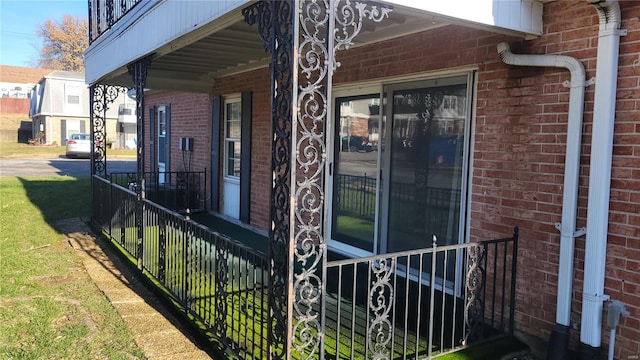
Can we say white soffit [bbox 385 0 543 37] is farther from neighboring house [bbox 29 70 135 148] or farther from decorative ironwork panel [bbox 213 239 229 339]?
neighboring house [bbox 29 70 135 148]

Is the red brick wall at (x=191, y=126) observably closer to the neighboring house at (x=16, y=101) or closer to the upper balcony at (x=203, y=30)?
the upper balcony at (x=203, y=30)

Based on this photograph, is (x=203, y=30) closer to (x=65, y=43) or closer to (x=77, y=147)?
(x=77, y=147)

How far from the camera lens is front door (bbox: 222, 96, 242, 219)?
856 centimetres

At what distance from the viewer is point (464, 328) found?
11.6 feet

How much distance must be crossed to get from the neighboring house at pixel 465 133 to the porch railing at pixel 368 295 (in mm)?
197

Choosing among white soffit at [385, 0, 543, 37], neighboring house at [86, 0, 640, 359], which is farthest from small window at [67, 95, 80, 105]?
white soffit at [385, 0, 543, 37]

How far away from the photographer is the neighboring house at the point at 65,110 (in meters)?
35.8

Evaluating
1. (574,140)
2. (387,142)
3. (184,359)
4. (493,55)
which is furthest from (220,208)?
(574,140)

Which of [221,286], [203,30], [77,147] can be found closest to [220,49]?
[203,30]

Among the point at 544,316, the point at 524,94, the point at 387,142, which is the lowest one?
the point at 544,316

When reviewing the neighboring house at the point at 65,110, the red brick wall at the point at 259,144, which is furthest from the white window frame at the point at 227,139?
the neighboring house at the point at 65,110

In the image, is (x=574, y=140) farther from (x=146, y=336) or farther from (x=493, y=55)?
(x=146, y=336)

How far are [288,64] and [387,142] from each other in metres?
2.64

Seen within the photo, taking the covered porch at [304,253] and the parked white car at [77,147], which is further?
the parked white car at [77,147]
